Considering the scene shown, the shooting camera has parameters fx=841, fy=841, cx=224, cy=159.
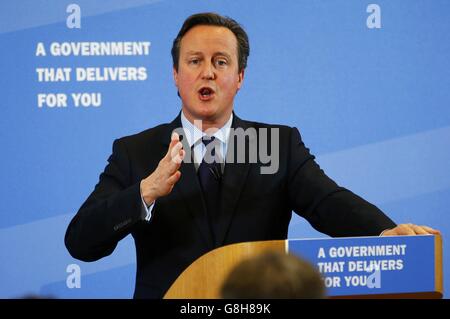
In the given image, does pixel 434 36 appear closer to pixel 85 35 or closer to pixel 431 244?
pixel 85 35

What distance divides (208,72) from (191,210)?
1.90 ft

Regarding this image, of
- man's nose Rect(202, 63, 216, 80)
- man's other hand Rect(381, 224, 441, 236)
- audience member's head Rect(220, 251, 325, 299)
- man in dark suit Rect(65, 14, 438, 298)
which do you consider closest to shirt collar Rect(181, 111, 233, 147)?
man in dark suit Rect(65, 14, 438, 298)

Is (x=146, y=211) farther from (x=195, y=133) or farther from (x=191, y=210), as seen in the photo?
(x=195, y=133)

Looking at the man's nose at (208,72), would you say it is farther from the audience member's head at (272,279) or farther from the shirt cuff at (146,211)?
the audience member's head at (272,279)

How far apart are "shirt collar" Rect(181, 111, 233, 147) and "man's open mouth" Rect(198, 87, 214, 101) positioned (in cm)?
10

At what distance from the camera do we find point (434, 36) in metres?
4.13

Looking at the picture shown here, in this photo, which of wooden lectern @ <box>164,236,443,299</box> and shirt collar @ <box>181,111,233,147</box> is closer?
wooden lectern @ <box>164,236,443,299</box>

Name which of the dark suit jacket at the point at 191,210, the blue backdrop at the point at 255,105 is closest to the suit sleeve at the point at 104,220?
the dark suit jacket at the point at 191,210

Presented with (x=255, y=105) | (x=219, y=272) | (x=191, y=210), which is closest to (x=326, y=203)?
(x=191, y=210)

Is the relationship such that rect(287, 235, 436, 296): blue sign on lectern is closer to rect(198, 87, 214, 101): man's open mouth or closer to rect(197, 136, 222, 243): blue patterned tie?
rect(197, 136, 222, 243): blue patterned tie

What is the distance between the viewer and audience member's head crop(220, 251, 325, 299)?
124 cm

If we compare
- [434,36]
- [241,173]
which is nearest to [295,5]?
[434,36]

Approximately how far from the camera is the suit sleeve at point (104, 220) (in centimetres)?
266

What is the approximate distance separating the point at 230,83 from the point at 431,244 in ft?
4.12
